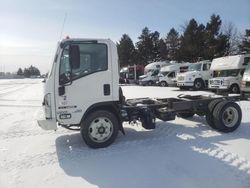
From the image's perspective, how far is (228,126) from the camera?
8117 millimetres

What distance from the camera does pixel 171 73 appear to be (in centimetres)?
3191

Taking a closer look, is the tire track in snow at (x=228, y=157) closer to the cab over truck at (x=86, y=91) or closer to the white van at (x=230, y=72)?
the cab over truck at (x=86, y=91)

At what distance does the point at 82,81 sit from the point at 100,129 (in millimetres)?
1170

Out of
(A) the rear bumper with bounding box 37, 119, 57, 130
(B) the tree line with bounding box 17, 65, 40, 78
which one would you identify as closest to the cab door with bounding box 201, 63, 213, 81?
(A) the rear bumper with bounding box 37, 119, 57, 130

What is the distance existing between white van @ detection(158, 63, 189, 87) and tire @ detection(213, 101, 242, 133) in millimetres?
22544

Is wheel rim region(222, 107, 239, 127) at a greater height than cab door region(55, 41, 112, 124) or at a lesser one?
lesser

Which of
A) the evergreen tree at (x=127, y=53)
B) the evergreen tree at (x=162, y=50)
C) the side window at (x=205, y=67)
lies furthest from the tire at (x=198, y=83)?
the evergreen tree at (x=127, y=53)

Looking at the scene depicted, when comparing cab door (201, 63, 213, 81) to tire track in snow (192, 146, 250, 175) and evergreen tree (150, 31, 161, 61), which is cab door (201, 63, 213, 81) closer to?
tire track in snow (192, 146, 250, 175)

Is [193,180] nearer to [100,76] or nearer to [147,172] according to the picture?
[147,172]

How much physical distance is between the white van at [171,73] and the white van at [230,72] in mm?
9541

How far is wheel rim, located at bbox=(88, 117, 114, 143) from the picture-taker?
667 cm

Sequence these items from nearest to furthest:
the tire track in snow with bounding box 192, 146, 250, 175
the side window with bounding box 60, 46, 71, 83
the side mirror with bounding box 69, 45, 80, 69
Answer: the tire track in snow with bounding box 192, 146, 250, 175, the side mirror with bounding box 69, 45, 80, 69, the side window with bounding box 60, 46, 71, 83

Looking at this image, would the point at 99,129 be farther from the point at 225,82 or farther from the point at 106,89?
the point at 225,82

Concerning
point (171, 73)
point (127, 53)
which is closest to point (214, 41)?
point (171, 73)
